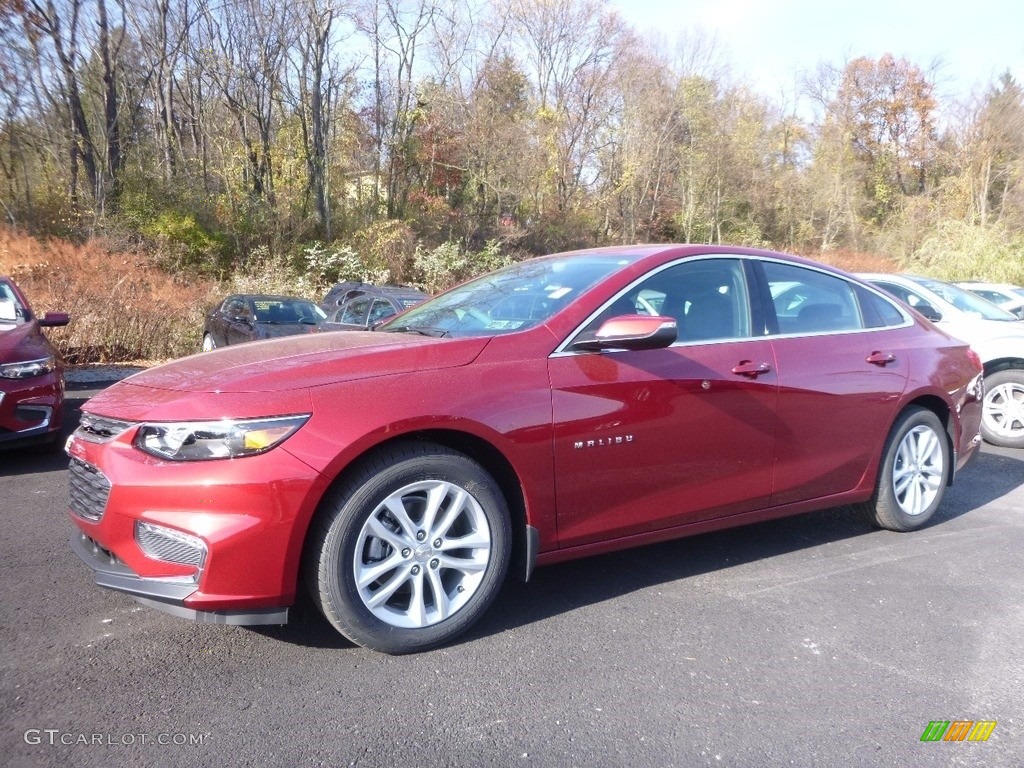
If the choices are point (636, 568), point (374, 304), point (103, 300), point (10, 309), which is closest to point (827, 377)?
point (636, 568)

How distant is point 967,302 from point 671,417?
6824mm

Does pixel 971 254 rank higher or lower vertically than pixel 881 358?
higher

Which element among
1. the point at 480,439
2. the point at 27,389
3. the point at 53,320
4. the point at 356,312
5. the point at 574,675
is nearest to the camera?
the point at 574,675

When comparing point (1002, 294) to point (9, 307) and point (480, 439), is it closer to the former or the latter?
point (480, 439)

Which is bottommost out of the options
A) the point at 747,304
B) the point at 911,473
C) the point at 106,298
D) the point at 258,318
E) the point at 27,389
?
the point at 911,473

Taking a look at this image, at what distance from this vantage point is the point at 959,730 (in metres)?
2.73

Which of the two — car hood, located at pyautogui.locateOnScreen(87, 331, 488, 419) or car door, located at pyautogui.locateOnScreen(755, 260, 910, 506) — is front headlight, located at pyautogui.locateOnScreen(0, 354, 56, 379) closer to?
car hood, located at pyautogui.locateOnScreen(87, 331, 488, 419)

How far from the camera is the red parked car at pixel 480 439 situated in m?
2.79

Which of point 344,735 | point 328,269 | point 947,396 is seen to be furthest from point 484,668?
point 328,269

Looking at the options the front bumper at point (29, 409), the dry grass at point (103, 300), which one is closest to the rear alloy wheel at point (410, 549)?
the front bumper at point (29, 409)

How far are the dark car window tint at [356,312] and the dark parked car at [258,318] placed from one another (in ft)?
1.44

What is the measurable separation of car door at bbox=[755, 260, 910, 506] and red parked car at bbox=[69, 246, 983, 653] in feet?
0.04

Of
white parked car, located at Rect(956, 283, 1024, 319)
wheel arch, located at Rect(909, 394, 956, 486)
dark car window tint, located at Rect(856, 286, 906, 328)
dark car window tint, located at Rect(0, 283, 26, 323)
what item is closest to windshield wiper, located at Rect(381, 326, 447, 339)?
dark car window tint, located at Rect(856, 286, 906, 328)

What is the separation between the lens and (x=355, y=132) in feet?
95.0
